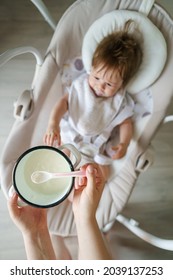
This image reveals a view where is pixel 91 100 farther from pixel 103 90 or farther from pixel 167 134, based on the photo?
pixel 167 134

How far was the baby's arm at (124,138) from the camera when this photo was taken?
1.18 metres

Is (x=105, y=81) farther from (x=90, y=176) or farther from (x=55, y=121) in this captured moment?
(x=90, y=176)

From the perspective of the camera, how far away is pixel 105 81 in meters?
1.12

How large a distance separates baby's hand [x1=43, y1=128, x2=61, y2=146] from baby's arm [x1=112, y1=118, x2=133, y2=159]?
193 mm

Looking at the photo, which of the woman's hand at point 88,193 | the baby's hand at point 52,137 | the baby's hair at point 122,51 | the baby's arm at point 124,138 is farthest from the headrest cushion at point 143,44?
the woman's hand at point 88,193

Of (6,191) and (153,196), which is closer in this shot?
(6,191)

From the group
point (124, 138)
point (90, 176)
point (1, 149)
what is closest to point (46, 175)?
point (90, 176)

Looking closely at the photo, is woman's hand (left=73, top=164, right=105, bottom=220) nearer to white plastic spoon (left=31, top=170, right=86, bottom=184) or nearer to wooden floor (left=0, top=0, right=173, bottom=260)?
white plastic spoon (left=31, top=170, right=86, bottom=184)

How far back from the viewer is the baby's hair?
1.08 m

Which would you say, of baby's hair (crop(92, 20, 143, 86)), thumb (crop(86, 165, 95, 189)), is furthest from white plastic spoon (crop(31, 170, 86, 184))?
baby's hair (crop(92, 20, 143, 86))

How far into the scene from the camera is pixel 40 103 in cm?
116

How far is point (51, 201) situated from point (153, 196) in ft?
2.59
